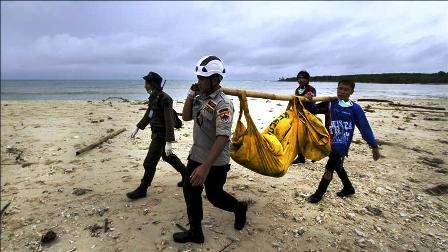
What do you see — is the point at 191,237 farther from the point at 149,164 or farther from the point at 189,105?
the point at 149,164

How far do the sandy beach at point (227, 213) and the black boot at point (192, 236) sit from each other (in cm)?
9

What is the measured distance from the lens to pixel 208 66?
3625 mm

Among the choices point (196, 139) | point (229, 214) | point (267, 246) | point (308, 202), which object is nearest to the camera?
point (196, 139)

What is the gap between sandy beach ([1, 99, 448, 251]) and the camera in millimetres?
4484

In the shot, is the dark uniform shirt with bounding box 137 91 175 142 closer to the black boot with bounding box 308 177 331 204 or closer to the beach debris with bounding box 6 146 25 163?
the black boot with bounding box 308 177 331 204

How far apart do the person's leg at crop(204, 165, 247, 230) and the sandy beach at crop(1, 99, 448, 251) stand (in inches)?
8.7

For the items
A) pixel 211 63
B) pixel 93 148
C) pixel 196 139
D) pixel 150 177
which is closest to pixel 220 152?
pixel 196 139

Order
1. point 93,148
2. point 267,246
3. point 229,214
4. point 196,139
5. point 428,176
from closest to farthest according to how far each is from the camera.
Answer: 1. point 196,139
2. point 267,246
3. point 229,214
4. point 428,176
5. point 93,148

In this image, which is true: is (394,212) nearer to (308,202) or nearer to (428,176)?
(308,202)

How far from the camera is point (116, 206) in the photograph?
17.8 feet

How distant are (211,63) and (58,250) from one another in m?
3.02

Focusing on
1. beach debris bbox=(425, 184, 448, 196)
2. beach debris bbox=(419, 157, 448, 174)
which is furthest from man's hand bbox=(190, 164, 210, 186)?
beach debris bbox=(419, 157, 448, 174)

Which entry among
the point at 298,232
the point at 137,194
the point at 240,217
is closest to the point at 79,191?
the point at 137,194

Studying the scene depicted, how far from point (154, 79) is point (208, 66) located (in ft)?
7.16
